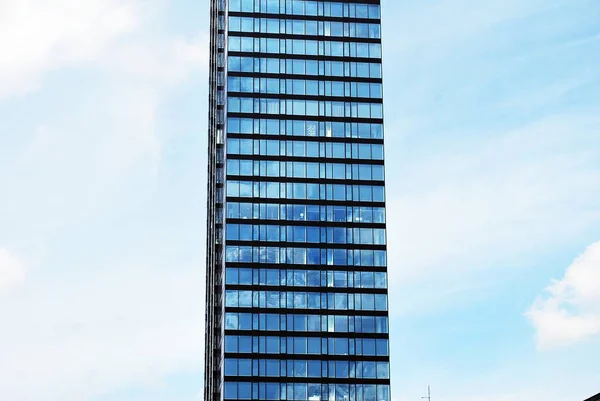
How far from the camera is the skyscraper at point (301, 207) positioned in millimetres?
143875

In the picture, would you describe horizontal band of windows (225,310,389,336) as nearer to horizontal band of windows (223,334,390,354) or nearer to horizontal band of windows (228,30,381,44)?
horizontal band of windows (223,334,390,354)

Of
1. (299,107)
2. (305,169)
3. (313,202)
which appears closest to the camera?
(313,202)

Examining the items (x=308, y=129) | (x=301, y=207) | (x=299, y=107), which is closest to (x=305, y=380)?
(x=301, y=207)

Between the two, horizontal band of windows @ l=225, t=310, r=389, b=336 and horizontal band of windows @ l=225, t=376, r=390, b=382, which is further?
horizontal band of windows @ l=225, t=310, r=389, b=336

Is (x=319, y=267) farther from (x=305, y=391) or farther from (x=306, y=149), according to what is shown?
(x=305, y=391)

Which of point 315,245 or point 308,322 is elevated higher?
point 315,245

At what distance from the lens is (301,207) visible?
151000mm

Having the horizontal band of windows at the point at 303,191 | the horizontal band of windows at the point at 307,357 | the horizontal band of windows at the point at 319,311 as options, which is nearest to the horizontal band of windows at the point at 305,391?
the horizontal band of windows at the point at 307,357

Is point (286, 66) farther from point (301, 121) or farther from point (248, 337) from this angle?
point (248, 337)

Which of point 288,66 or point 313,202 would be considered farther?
point 288,66

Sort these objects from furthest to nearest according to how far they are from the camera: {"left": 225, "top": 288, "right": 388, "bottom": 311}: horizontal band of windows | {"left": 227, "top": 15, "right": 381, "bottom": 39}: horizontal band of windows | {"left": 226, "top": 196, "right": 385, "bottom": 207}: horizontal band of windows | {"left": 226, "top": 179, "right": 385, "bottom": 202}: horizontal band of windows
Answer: {"left": 227, "top": 15, "right": 381, "bottom": 39}: horizontal band of windows < {"left": 226, "top": 179, "right": 385, "bottom": 202}: horizontal band of windows < {"left": 226, "top": 196, "right": 385, "bottom": 207}: horizontal band of windows < {"left": 225, "top": 288, "right": 388, "bottom": 311}: horizontal band of windows

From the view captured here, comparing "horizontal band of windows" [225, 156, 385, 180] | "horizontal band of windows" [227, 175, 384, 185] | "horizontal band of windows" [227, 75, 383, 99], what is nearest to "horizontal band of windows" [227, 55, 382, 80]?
"horizontal band of windows" [227, 75, 383, 99]

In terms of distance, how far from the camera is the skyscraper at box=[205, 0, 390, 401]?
144m

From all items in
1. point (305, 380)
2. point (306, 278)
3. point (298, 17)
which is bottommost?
point (305, 380)
